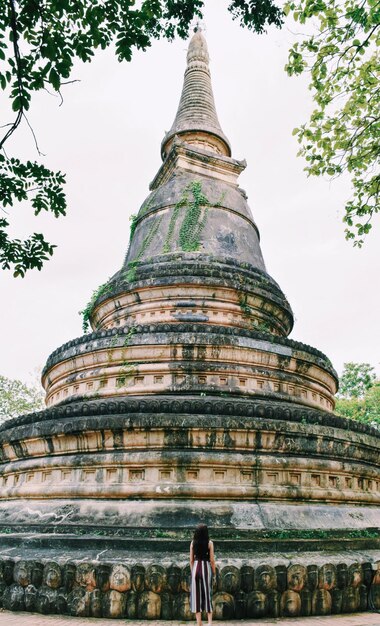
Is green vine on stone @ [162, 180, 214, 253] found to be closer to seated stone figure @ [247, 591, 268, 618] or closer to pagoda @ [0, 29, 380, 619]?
pagoda @ [0, 29, 380, 619]

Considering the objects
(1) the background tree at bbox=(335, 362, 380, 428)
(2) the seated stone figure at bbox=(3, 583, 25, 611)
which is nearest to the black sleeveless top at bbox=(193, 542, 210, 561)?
(2) the seated stone figure at bbox=(3, 583, 25, 611)

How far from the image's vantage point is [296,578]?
523cm

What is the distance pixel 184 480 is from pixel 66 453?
6.77ft

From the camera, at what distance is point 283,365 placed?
10383 millimetres

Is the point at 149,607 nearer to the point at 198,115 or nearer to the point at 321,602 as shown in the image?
the point at 321,602

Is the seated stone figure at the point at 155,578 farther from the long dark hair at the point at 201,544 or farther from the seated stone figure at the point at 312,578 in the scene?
the seated stone figure at the point at 312,578

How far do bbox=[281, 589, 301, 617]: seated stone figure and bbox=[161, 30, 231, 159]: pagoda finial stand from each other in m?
15.4

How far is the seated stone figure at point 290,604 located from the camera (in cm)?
516

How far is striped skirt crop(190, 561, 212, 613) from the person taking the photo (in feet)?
14.5

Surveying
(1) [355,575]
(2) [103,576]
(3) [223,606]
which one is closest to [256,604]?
(3) [223,606]

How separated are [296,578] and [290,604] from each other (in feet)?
0.86

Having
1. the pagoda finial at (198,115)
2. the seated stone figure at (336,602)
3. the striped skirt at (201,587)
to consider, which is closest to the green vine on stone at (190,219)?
the pagoda finial at (198,115)

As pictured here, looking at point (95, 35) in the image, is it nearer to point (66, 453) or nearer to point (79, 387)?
point (66, 453)

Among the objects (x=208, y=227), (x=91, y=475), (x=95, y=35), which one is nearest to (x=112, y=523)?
(x=91, y=475)
